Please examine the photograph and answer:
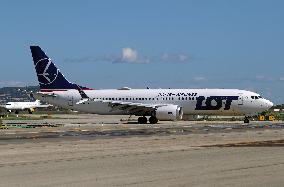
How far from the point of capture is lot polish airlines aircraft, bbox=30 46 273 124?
68.6 m

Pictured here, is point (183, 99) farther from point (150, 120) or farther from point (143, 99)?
point (143, 99)

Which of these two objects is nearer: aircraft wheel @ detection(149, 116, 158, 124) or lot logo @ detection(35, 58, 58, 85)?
aircraft wheel @ detection(149, 116, 158, 124)

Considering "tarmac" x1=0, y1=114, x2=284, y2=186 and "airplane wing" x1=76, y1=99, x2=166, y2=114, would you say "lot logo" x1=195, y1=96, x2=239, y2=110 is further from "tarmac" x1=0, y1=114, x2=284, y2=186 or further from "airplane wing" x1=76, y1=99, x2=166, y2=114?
"tarmac" x1=0, y1=114, x2=284, y2=186

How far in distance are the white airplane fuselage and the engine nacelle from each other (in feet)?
5.55

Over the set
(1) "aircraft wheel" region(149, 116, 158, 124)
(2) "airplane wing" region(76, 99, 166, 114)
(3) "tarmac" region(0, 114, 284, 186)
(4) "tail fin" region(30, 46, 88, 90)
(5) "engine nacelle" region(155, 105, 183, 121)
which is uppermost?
(4) "tail fin" region(30, 46, 88, 90)

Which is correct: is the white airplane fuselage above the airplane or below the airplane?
below

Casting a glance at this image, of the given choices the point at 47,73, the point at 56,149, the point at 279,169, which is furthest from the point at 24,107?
the point at 279,169

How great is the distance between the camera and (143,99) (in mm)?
71312

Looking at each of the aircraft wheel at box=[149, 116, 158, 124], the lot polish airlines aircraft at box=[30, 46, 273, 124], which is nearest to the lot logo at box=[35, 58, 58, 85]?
the lot polish airlines aircraft at box=[30, 46, 273, 124]

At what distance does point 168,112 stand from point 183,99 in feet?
10.2

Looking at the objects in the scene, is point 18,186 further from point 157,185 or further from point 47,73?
point 47,73

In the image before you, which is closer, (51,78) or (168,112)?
(168,112)

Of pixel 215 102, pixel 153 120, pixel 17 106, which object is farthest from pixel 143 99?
pixel 17 106

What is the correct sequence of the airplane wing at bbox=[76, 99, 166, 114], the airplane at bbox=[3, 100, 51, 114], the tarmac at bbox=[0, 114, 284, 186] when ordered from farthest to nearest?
the airplane at bbox=[3, 100, 51, 114] < the airplane wing at bbox=[76, 99, 166, 114] < the tarmac at bbox=[0, 114, 284, 186]
